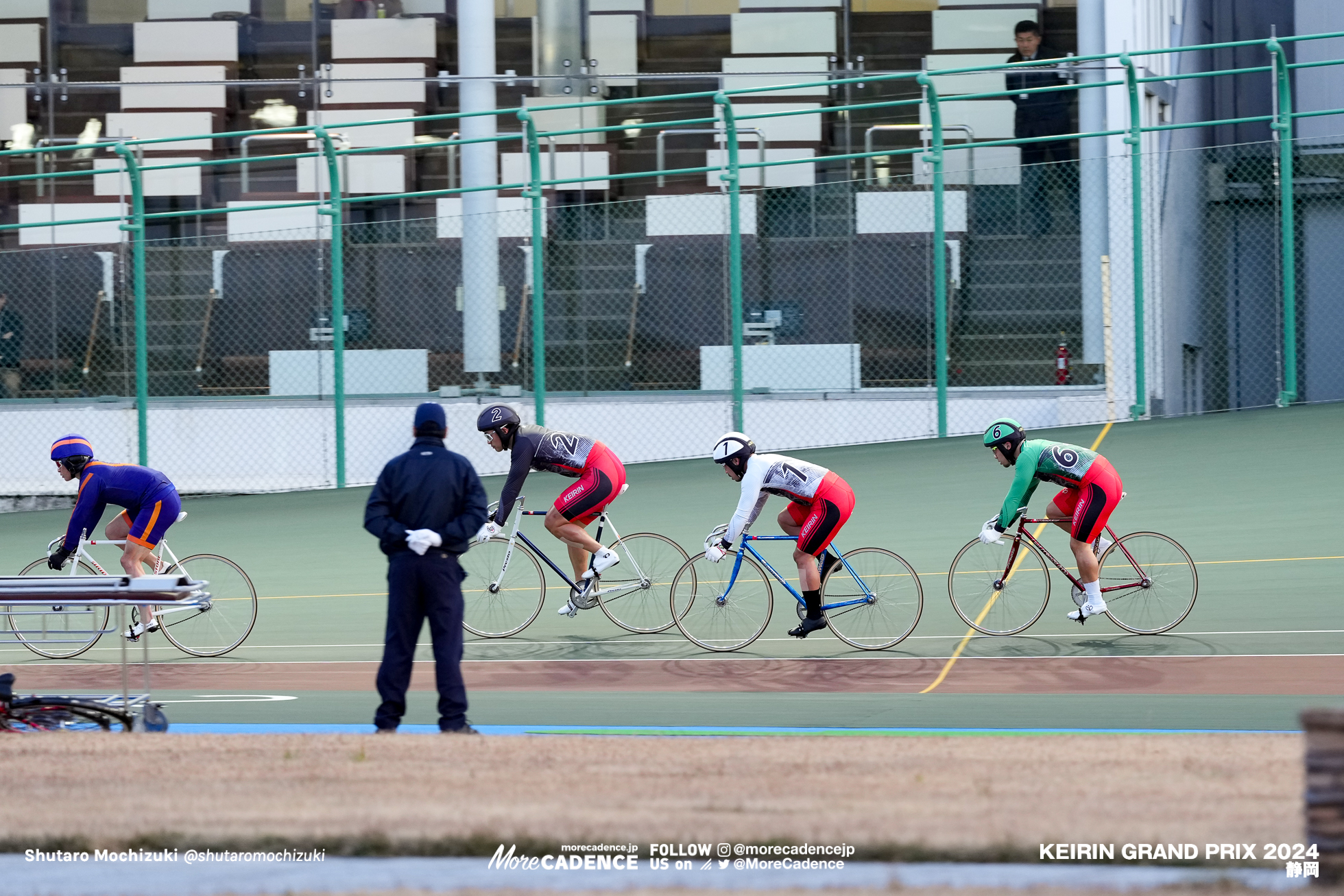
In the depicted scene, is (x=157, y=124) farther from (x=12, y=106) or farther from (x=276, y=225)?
(x=276, y=225)

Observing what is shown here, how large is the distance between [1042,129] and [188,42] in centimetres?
1201

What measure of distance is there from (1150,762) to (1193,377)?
1244 centimetres

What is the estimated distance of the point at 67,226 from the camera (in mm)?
19688

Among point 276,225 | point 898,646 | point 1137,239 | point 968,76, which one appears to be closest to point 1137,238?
point 1137,239

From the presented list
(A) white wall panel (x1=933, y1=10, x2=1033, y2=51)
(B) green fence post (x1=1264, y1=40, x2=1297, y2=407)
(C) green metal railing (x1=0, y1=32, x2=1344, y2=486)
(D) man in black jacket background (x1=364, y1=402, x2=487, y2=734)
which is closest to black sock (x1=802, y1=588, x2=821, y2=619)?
(D) man in black jacket background (x1=364, y1=402, x2=487, y2=734)

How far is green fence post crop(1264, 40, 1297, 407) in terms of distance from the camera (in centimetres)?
1664

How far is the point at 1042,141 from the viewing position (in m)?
17.8

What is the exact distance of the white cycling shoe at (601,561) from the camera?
11523mm

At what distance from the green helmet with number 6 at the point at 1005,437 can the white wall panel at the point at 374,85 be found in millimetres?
13178

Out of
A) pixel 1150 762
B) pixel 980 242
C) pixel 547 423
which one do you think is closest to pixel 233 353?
pixel 547 423

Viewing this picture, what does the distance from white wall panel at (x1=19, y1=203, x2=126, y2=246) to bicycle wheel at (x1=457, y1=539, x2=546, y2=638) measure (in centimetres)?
883

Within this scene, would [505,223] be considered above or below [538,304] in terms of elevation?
above

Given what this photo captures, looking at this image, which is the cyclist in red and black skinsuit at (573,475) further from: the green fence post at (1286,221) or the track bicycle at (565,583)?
the green fence post at (1286,221)

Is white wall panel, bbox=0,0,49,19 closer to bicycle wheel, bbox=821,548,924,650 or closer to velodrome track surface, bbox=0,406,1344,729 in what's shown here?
velodrome track surface, bbox=0,406,1344,729
